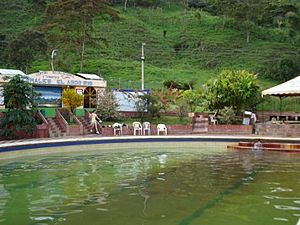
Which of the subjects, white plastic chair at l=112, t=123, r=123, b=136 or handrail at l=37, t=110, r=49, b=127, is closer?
handrail at l=37, t=110, r=49, b=127

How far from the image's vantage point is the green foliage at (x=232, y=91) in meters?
25.3

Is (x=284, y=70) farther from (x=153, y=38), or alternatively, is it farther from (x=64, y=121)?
(x=64, y=121)

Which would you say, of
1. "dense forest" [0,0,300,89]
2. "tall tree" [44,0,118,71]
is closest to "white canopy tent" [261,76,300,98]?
"dense forest" [0,0,300,89]

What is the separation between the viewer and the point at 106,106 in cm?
2439

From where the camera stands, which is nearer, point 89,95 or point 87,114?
point 87,114

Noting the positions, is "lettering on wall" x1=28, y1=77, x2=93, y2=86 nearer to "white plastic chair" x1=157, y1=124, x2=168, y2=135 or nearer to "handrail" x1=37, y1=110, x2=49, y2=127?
"handrail" x1=37, y1=110, x2=49, y2=127

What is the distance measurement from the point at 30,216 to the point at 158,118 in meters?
18.5

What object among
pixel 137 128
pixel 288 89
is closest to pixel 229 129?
pixel 288 89

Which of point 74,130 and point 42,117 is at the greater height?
point 42,117

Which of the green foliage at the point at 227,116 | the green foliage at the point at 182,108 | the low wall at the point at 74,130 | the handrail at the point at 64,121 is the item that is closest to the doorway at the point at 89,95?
the handrail at the point at 64,121

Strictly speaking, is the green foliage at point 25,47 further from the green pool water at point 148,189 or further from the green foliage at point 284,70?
the green foliage at point 284,70

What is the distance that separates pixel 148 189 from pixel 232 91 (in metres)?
Result: 16.0

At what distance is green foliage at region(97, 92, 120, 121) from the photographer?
959 inches

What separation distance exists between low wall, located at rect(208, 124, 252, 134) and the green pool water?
276 inches
